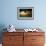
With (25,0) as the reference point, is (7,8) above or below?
below

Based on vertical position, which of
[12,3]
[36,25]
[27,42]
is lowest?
[27,42]

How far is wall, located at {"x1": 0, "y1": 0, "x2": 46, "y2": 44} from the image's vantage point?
4.30 m

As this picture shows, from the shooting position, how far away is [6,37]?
3775mm

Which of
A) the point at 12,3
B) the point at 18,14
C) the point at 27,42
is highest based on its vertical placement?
the point at 12,3

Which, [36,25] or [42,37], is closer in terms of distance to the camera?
[42,37]

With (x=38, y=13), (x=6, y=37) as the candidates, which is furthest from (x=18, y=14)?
(x=6, y=37)

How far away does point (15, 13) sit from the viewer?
4.31 meters

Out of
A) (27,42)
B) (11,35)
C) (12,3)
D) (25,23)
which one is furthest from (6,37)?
(12,3)

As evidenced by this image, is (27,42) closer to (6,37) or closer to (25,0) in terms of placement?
(6,37)

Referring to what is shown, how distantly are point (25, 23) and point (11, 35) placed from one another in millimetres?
789

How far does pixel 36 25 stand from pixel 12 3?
42.5 inches

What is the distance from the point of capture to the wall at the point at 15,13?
4.30 meters

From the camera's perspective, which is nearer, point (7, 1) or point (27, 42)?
point (27, 42)

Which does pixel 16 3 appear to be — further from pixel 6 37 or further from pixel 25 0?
pixel 6 37
